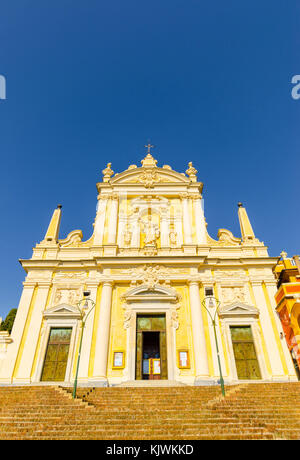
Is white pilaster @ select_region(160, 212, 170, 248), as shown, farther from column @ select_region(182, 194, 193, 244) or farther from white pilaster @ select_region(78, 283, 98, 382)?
white pilaster @ select_region(78, 283, 98, 382)

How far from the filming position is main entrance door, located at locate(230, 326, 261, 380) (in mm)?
14754

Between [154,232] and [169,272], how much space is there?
3.51 m

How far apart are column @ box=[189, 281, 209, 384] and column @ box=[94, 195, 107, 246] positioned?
6.56 m

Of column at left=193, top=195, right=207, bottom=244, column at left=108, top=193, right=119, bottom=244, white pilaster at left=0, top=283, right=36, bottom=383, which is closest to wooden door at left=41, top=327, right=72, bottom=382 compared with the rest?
white pilaster at left=0, top=283, right=36, bottom=383

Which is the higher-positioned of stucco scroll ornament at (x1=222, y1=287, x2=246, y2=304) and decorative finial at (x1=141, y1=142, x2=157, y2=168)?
decorative finial at (x1=141, y1=142, x2=157, y2=168)

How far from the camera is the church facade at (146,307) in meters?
14.9

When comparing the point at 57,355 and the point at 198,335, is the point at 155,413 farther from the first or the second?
the point at 57,355

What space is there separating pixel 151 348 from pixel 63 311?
540 centimetres

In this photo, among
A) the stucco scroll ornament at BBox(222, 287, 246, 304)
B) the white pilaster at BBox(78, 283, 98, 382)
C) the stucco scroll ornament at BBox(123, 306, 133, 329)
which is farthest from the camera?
the stucco scroll ornament at BBox(222, 287, 246, 304)

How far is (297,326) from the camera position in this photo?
15.0m

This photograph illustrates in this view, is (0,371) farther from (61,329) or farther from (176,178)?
(176,178)

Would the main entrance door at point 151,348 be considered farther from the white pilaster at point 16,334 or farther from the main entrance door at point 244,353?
the white pilaster at point 16,334

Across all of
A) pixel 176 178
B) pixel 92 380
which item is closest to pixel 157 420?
→ pixel 92 380
